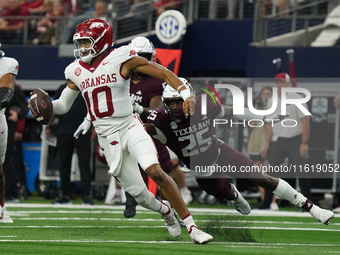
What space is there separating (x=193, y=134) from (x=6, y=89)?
7.09ft

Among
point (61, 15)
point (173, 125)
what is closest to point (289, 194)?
point (173, 125)

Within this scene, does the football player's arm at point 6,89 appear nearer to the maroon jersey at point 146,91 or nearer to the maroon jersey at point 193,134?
the maroon jersey at point 146,91

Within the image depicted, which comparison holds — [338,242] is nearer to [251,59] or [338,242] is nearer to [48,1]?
[251,59]

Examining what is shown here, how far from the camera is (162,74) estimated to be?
624cm

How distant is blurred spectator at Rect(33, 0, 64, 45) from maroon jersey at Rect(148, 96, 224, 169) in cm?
1031

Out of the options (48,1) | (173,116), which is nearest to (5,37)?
(48,1)

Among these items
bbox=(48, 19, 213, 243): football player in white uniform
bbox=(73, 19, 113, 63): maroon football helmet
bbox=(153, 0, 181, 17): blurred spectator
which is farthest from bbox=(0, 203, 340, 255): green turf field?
bbox=(153, 0, 181, 17): blurred spectator

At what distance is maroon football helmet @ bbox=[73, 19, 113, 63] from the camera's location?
22.1ft

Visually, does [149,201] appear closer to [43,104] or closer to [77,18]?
[43,104]

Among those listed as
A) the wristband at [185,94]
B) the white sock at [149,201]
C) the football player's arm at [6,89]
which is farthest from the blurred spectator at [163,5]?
the wristband at [185,94]

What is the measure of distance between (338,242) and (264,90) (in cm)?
527

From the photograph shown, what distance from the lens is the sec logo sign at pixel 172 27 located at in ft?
44.0

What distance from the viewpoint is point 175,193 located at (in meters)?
6.42

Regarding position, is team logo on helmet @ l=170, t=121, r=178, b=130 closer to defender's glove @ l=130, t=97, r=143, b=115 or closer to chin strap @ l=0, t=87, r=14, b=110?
defender's glove @ l=130, t=97, r=143, b=115
